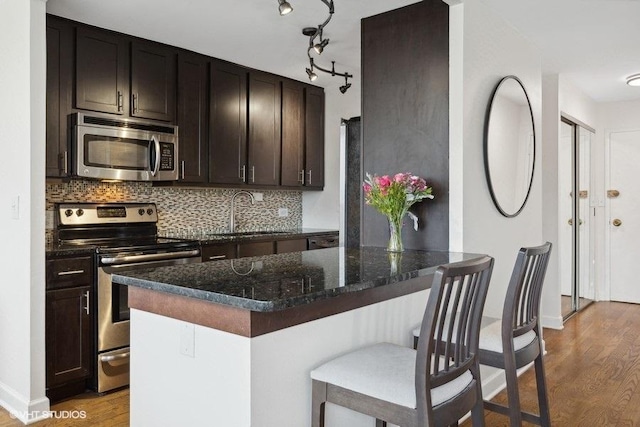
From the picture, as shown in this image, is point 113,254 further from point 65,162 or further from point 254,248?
point 254,248

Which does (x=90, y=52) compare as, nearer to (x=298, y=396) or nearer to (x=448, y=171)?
(x=448, y=171)

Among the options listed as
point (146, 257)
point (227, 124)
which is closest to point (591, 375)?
point (146, 257)

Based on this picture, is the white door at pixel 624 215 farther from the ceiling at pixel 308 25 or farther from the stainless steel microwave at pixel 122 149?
the stainless steel microwave at pixel 122 149

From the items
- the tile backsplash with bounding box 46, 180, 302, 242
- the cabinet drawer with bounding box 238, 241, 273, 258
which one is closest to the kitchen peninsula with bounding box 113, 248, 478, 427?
the cabinet drawer with bounding box 238, 241, 273, 258

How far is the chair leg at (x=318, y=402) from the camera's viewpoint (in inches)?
65.2

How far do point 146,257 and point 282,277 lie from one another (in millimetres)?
1777

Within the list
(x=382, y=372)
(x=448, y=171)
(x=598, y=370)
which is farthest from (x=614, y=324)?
(x=382, y=372)

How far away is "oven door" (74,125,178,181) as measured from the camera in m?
3.28

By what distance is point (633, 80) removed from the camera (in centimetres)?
464

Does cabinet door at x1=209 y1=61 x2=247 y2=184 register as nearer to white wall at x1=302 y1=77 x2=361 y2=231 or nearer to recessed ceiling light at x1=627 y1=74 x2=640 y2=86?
white wall at x1=302 y1=77 x2=361 y2=231

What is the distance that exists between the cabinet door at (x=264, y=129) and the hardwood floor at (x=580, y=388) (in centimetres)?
217

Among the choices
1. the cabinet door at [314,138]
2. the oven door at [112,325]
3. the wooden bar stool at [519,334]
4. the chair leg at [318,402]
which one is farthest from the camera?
the cabinet door at [314,138]

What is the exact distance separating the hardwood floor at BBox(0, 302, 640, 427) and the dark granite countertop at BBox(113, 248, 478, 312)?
1134 mm
